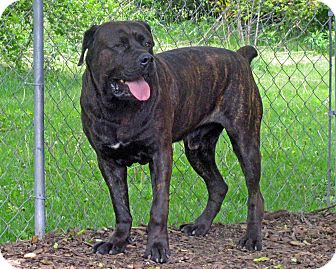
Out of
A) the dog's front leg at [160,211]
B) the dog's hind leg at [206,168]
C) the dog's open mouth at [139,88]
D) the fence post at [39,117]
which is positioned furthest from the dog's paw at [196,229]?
the dog's open mouth at [139,88]

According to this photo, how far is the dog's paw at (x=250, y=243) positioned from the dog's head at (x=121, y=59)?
4.02ft

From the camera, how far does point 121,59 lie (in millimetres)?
4355

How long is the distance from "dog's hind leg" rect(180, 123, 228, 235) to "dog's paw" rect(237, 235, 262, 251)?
352mm

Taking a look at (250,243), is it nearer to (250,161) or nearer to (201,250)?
(201,250)

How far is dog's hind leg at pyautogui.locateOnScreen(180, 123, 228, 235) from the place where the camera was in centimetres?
532

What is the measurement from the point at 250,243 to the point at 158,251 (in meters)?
0.74

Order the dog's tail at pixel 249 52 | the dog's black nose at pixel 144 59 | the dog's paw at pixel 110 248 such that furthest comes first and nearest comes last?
the dog's tail at pixel 249 52 → the dog's paw at pixel 110 248 → the dog's black nose at pixel 144 59

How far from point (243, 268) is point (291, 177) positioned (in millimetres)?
2360

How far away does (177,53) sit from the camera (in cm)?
511

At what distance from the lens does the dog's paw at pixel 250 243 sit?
4.98 metres

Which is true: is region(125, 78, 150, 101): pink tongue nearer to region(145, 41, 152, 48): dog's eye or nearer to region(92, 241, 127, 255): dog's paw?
region(145, 41, 152, 48): dog's eye

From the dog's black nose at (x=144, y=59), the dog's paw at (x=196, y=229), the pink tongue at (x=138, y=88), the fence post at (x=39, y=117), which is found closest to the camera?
the dog's black nose at (x=144, y=59)

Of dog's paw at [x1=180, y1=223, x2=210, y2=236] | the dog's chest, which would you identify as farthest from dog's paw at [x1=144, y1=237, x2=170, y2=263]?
dog's paw at [x1=180, y1=223, x2=210, y2=236]

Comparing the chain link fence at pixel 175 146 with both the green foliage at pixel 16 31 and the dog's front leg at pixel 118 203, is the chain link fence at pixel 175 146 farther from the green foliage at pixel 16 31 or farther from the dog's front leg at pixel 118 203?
the dog's front leg at pixel 118 203
